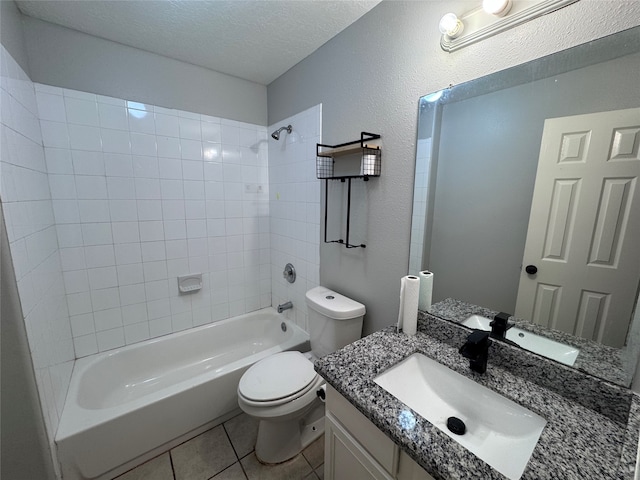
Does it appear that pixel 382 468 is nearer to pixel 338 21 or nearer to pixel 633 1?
pixel 633 1

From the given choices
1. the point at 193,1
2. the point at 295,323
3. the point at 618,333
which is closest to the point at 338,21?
the point at 193,1

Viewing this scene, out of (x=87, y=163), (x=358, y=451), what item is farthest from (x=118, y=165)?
(x=358, y=451)

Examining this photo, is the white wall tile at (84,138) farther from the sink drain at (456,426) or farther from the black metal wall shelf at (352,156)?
the sink drain at (456,426)

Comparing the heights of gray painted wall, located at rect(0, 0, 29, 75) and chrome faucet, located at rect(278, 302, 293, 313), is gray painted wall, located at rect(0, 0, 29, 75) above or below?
above

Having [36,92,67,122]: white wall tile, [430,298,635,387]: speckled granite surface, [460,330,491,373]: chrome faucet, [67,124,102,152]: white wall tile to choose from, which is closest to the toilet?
[460,330,491,373]: chrome faucet

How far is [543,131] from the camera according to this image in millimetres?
848

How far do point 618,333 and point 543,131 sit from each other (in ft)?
2.14

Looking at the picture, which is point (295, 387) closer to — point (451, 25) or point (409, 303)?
point (409, 303)

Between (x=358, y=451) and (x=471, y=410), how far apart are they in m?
0.39

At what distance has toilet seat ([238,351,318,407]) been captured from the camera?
51.3 inches

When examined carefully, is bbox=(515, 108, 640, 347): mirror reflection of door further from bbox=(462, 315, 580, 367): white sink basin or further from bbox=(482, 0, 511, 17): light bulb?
bbox=(482, 0, 511, 17): light bulb

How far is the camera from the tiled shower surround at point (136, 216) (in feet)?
4.01

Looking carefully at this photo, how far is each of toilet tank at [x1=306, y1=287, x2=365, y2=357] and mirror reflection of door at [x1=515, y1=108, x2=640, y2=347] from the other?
2.68 feet

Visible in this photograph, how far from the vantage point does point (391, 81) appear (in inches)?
49.0
